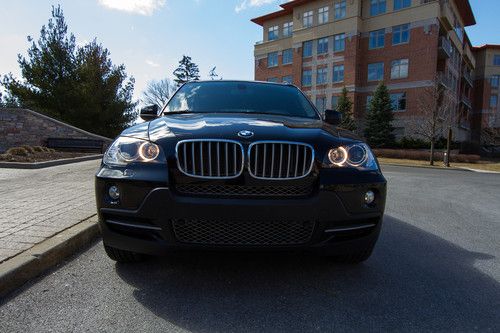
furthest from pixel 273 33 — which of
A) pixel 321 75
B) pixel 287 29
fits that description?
pixel 321 75

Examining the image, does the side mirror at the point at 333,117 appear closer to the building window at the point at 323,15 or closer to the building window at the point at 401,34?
the building window at the point at 401,34

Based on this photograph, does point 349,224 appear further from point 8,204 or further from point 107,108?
Answer: point 107,108

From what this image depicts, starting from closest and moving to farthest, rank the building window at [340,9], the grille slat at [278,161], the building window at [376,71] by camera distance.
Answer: the grille slat at [278,161], the building window at [376,71], the building window at [340,9]

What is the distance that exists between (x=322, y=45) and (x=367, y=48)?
204 inches

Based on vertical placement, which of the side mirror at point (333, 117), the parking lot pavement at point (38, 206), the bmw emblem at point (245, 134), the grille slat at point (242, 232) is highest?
the side mirror at point (333, 117)

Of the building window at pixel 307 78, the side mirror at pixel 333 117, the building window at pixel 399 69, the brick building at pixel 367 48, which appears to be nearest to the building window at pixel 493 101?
the brick building at pixel 367 48

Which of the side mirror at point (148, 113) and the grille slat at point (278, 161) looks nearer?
the grille slat at point (278, 161)

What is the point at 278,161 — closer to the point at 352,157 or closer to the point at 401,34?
the point at 352,157

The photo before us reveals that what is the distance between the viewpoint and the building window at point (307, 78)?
4494 cm

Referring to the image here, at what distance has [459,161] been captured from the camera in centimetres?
2962

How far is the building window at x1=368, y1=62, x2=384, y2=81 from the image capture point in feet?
131

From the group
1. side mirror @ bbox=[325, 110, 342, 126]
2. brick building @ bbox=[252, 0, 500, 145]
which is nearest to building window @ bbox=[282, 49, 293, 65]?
brick building @ bbox=[252, 0, 500, 145]

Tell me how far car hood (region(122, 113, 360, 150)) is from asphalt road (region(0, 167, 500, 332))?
896 millimetres

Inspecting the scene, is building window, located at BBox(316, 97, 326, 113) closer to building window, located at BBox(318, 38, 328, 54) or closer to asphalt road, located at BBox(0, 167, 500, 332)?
building window, located at BBox(318, 38, 328, 54)
